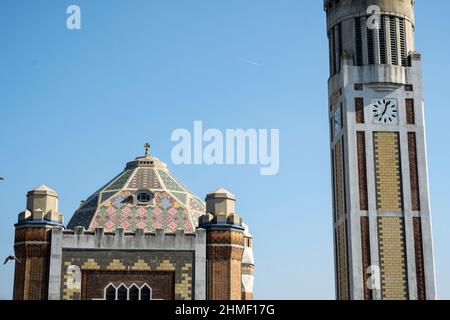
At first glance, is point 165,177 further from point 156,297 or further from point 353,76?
point 353,76

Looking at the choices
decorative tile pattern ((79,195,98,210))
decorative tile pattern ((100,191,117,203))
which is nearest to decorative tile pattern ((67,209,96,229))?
decorative tile pattern ((79,195,98,210))

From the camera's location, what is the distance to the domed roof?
47.1 meters

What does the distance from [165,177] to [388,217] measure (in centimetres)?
1431

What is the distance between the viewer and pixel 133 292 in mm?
43219

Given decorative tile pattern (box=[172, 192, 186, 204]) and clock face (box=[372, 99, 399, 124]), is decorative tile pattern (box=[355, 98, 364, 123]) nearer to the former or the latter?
clock face (box=[372, 99, 399, 124])

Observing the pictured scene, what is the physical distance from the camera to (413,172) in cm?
4884

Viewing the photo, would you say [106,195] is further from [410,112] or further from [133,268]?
[410,112]

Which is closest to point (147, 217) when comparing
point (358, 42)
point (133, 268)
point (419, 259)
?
point (133, 268)

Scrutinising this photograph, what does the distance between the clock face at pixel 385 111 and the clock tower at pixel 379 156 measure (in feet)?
0.21

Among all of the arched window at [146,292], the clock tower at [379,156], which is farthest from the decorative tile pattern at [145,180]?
the clock tower at [379,156]

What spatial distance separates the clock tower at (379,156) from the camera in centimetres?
4719

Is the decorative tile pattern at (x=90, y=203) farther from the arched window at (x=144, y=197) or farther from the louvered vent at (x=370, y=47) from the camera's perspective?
the louvered vent at (x=370, y=47)

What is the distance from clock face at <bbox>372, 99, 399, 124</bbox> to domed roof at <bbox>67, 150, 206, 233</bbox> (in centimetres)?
1241
